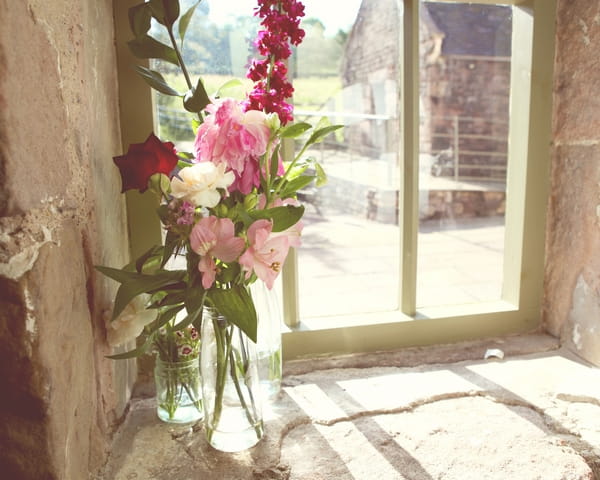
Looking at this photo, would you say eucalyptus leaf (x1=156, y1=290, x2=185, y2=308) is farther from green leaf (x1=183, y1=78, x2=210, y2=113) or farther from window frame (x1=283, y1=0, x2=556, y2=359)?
window frame (x1=283, y1=0, x2=556, y2=359)

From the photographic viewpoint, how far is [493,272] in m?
2.35

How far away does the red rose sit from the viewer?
74cm

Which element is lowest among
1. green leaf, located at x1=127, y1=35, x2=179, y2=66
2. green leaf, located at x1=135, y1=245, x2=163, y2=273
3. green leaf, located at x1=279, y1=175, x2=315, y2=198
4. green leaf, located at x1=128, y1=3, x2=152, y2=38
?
green leaf, located at x1=135, y1=245, x2=163, y2=273

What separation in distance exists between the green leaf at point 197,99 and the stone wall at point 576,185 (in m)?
0.89

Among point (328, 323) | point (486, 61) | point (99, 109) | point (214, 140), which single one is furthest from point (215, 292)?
point (486, 61)

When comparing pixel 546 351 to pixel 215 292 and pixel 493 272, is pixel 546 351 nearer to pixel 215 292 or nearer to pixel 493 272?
pixel 215 292

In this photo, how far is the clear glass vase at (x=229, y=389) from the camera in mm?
854

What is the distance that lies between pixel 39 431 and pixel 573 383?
105 cm

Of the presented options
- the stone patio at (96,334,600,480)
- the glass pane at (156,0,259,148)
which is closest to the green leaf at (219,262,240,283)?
the stone patio at (96,334,600,480)

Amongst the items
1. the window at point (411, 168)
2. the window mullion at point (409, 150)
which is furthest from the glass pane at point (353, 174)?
the window mullion at point (409, 150)

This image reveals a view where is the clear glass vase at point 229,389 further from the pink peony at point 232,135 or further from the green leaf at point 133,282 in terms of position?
the pink peony at point 232,135

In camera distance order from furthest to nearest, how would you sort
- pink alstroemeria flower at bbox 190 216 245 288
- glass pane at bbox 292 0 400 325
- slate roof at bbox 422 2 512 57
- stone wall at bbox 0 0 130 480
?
glass pane at bbox 292 0 400 325
slate roof at bbox 422 2 512 57
pink alstroemeria flower at bbox 190 216 245 288
stone wall at bbox 0 0 130 480

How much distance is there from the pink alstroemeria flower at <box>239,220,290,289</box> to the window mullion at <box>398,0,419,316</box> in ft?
1.62

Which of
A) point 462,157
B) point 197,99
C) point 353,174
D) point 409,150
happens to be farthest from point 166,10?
point 462,157
